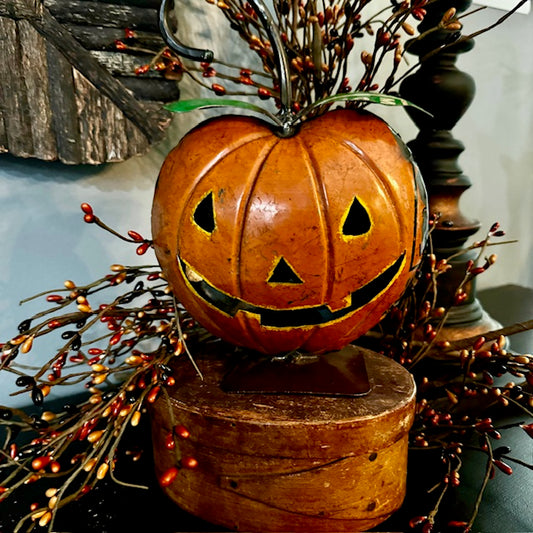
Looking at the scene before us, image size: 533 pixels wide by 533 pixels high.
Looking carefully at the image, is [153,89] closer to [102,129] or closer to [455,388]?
[102,129]

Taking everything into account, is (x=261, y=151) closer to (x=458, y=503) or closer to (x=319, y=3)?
(x=458, y=503)

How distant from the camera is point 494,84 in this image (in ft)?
4.76

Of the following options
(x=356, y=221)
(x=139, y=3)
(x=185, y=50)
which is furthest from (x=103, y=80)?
(x=356, y=221)

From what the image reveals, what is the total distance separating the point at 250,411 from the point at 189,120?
64 centimetres

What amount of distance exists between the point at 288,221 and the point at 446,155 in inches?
23.5

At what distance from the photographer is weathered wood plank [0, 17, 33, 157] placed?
78 cm

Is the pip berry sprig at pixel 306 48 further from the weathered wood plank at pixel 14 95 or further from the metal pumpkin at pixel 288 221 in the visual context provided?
the weathered wood plank at pixel 14 95

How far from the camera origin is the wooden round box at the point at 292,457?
570 millimetres

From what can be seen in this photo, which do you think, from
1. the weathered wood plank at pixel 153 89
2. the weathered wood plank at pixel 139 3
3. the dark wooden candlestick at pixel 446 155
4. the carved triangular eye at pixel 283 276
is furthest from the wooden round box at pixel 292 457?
the weathered wood plank at pixel 139 3

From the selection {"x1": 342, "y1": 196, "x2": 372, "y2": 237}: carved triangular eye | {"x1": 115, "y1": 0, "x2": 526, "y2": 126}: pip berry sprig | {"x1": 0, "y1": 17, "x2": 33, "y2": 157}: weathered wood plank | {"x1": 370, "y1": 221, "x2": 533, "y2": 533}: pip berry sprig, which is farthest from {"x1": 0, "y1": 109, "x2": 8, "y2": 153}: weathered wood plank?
{"x1": 370, "y1": 221, "x2": 533, "y2": 533}: pip berry sprig

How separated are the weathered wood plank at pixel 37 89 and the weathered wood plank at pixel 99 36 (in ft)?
0.19

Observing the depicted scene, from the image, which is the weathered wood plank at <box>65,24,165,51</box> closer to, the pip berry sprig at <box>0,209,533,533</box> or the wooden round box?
the pip berry sprig at <box>0,209,533,533</box>

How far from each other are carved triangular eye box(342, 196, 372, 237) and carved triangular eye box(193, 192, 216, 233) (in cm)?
14

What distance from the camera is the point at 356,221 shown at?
544 millimetres
